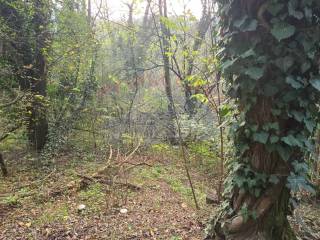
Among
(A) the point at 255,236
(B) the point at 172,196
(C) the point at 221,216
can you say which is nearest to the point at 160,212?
(B) the point at 172,196

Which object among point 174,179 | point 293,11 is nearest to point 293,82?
point 293,11

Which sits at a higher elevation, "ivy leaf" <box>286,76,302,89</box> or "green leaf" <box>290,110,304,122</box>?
"ivy leaf" <box>286,76,302,89</box>

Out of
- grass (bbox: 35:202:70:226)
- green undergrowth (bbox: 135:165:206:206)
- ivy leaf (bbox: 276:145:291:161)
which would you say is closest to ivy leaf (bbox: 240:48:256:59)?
ivy leaf (bbox: 276:145:291:161)

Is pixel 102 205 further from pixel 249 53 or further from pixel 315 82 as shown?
pixel 315 82

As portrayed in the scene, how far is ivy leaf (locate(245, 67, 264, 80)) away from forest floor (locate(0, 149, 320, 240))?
6.65 ft

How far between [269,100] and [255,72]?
0.26 meters

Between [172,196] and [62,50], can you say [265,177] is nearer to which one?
[172,196]

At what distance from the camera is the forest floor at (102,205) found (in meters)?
3.94

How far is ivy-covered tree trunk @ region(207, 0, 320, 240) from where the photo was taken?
2.04 m

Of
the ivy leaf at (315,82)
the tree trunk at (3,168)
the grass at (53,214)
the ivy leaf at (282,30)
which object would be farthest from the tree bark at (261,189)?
the tree trunk at (3,168)

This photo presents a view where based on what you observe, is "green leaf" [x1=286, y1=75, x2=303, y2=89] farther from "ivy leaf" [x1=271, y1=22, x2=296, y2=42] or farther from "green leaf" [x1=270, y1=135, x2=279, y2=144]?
"green leaf" [x1=270, y1=135, x2=279, y2=144]

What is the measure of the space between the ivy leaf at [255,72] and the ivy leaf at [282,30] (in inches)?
9.4

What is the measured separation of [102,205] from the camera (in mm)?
4898

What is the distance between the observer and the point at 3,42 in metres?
6.56
